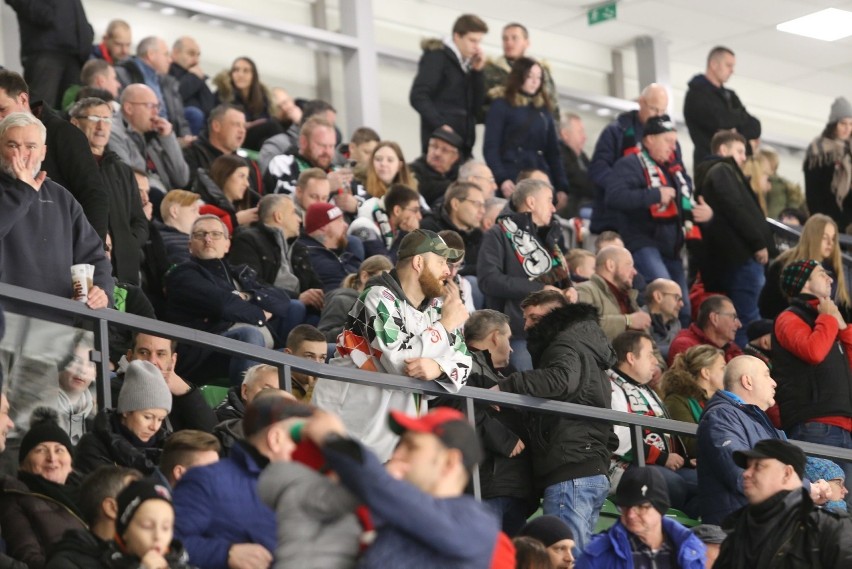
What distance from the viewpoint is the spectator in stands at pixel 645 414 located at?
319 inches

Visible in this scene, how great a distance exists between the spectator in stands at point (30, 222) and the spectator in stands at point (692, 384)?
321cm

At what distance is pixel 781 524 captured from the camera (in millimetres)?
6406

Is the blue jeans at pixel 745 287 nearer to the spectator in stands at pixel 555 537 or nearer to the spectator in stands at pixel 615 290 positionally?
the spectator in stands at pixel 615 290

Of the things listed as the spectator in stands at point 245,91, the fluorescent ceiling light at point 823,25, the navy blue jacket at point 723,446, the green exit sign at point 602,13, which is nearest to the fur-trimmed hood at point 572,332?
the navy blue jacket at point 723,446

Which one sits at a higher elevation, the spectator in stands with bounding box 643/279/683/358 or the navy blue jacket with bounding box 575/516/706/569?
the spectator in stands with bounding box 643/279/683/358

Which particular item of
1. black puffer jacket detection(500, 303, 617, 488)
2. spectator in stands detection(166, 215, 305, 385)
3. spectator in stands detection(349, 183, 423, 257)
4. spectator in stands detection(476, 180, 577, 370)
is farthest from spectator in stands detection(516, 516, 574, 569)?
spectator in stands detection(349, 183, 423, 257)

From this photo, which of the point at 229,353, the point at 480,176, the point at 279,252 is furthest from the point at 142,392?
the point at 480,176

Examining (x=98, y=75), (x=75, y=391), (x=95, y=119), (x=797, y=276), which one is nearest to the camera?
(x=75, y=391)

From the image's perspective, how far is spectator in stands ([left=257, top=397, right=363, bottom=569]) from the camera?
4473 mm

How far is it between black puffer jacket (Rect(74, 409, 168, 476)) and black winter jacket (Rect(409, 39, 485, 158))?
22.1 ft

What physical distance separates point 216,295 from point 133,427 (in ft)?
6.98

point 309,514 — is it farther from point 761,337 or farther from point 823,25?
point 823,25

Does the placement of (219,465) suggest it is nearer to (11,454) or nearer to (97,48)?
(11,454)

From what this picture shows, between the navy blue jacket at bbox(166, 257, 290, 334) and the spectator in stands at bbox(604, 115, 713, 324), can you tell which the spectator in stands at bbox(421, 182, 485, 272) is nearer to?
the spectator in stands at bbox(604, 115, 713, 324)
